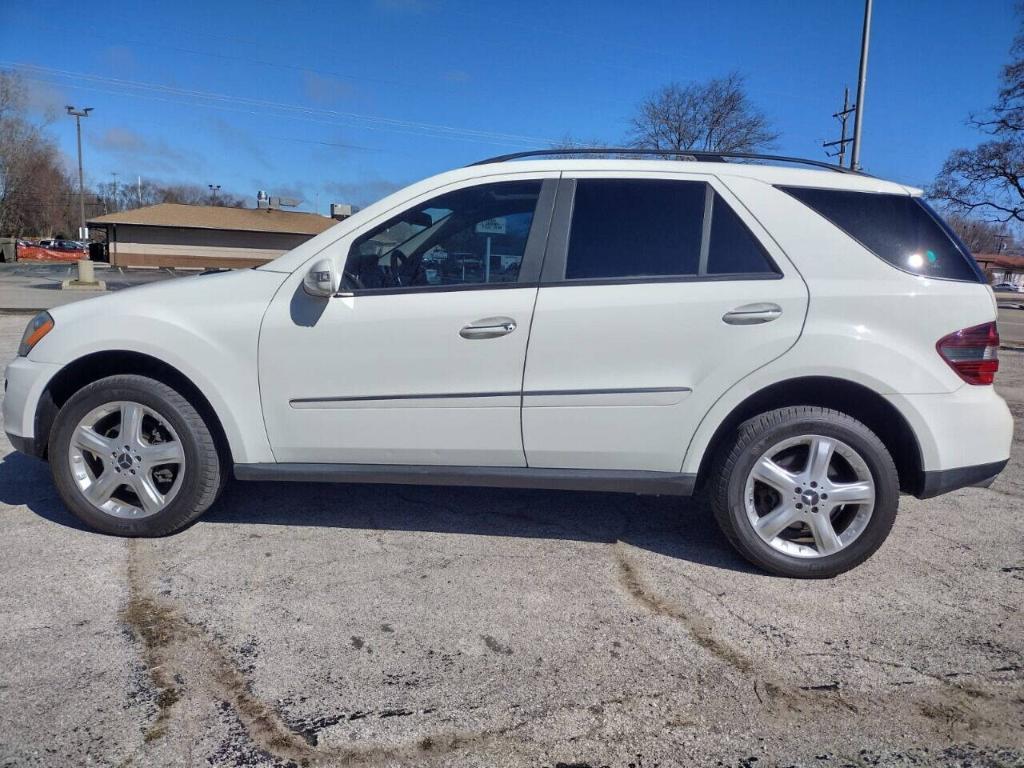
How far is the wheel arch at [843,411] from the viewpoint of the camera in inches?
128

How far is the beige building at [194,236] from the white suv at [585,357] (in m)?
46.3

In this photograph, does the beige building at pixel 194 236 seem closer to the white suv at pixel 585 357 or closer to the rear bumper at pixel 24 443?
the rear bumper at pixel 24 443

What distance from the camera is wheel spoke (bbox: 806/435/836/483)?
10.7 ft

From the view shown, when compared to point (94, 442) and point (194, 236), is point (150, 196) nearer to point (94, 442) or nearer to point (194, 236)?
point (194, 236)

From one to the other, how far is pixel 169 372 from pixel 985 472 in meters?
3.94

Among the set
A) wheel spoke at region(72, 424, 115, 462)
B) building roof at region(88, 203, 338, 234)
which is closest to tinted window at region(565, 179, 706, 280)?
wheel spoke at region(72, 424, 115, 462)

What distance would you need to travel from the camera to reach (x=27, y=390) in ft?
11.9

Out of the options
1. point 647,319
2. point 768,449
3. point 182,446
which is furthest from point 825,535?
point 182,446

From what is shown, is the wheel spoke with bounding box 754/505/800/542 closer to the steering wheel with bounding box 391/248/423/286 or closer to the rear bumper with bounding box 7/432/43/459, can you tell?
the steering wheel with bounding box 391/248/423/286

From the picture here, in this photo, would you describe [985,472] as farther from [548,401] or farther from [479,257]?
[479,257]

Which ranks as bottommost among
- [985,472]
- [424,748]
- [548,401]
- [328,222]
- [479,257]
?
[424,748]

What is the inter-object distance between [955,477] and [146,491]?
3.84 metres

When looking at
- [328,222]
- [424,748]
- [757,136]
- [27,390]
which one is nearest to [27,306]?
[27,390]

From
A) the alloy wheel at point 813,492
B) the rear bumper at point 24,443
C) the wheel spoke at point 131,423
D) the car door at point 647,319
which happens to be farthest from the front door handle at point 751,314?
the rear bumper at point 24,443
